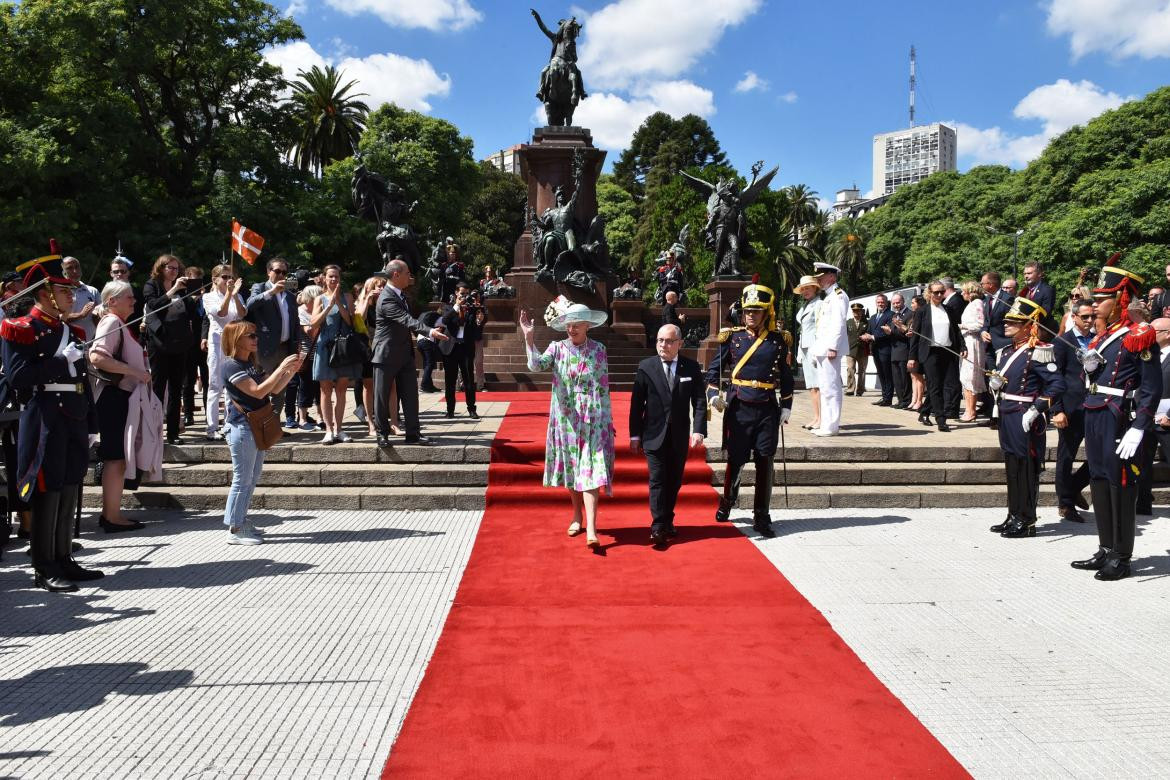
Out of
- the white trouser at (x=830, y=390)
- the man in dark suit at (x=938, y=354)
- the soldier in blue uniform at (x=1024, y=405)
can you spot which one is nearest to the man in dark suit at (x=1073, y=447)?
the soldier in blue uniform at (x=1024, y=405)

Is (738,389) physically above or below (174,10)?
below

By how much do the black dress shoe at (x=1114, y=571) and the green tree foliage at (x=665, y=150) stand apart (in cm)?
5430

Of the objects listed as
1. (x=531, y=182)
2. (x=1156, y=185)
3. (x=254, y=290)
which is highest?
(x=1156, y=185)

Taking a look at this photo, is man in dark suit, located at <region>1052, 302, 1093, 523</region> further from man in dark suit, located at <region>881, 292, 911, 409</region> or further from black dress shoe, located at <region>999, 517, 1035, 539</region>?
man in dark suit, located at <region>881, 292, 911, 409</region>

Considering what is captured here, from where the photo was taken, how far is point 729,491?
22.9ft

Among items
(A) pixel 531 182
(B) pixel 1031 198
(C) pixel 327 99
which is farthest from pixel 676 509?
(C) pixel 327 99

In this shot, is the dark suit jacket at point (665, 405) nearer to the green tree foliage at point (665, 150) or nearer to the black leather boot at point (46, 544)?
the black leather boot at point (46, 544)

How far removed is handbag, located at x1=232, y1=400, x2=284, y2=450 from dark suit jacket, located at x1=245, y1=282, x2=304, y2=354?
241cm

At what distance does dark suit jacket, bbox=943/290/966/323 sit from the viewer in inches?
444

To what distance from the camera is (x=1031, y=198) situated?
39.2 metres

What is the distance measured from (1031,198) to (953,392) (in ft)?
113

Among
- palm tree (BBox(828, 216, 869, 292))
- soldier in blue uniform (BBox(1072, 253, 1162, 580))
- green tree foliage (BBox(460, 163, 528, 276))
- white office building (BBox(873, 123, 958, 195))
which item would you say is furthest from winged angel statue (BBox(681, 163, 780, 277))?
white office building (BBox(873, 123, 958, 195))

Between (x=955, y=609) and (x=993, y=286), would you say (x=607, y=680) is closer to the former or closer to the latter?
(x=955, y=609)

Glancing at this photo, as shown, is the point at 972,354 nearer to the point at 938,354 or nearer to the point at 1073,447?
the point at 938,354
